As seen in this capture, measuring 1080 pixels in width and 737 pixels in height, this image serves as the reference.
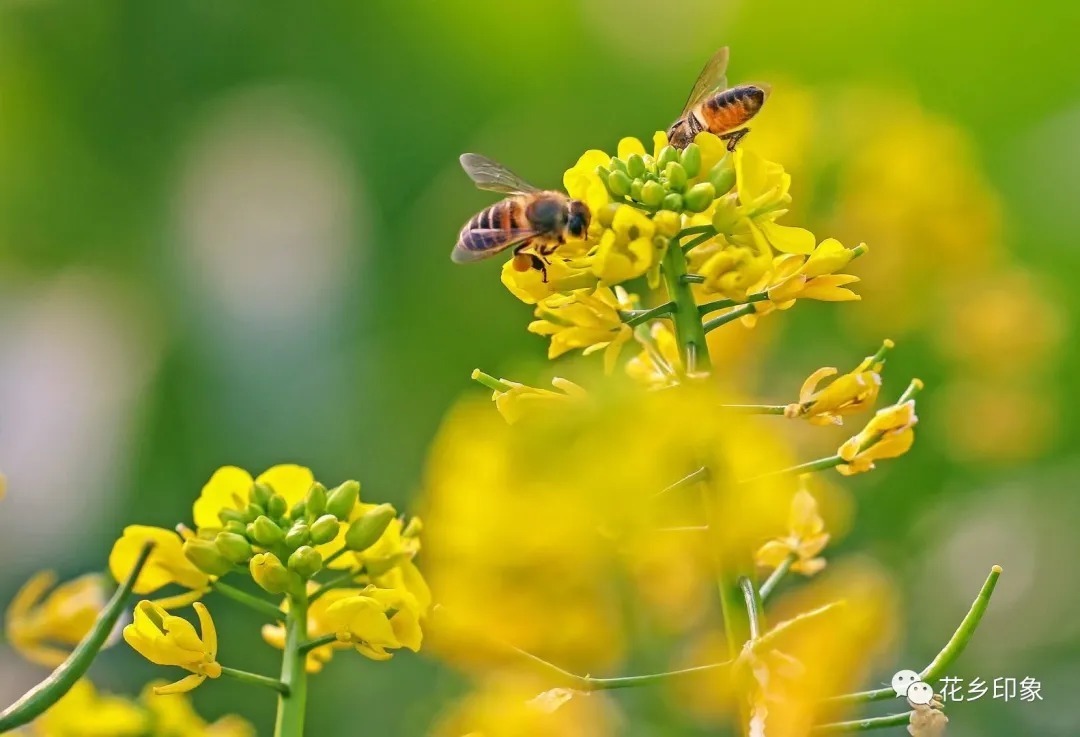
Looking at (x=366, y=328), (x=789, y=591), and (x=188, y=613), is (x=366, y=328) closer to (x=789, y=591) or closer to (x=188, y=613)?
(x=188, y=613)

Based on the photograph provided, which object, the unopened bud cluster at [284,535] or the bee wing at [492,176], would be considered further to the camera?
the bee wing at [492,176]

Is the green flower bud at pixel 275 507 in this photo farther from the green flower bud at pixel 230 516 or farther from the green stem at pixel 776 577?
the green stem at pixel 776 577

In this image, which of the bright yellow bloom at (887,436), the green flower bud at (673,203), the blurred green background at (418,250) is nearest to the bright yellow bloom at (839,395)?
the bright yellow bloom at (887,436)

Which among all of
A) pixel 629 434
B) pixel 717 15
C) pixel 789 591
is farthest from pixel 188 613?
pixel 717 15

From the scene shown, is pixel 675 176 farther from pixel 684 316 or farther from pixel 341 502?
pixel 341 502

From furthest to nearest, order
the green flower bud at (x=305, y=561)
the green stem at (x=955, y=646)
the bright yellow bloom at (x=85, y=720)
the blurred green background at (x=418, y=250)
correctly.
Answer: the blurred green background at (x=418, y=250), the bright yellow bloom at (x=85, y=720), the green flower bud at (x=305, y=561), the green stem at (x=955, y=646)

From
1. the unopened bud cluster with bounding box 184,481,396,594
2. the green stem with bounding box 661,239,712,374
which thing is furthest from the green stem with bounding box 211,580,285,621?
the green stem with bounding box 661,239,712,374

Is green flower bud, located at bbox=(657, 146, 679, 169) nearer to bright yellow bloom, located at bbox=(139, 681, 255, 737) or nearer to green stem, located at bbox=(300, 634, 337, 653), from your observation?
green stem, located at bbox=(300, 634, 337, 653)
